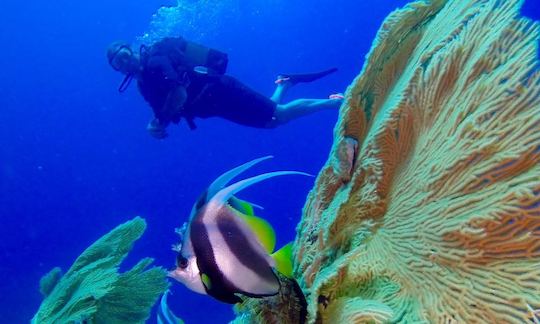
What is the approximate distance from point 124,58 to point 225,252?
7452mm

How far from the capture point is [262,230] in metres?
1.35

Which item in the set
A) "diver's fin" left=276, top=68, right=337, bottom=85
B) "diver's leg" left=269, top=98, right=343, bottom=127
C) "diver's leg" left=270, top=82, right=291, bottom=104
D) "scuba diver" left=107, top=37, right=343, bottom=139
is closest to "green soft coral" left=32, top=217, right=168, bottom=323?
"scuba diver" left=107, top=37, right=343, bottom=139

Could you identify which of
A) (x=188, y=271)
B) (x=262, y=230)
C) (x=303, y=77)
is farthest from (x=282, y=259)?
(x=303, y=77)

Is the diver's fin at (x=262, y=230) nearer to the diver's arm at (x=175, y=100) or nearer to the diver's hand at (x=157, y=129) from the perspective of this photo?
the diver's arm at (x=175, y=100)

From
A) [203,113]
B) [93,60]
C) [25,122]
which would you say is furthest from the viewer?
[93,60]

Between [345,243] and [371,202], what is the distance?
0.86 ft

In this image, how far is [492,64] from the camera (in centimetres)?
170

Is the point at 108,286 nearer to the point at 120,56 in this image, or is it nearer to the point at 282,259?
the point at 282,259

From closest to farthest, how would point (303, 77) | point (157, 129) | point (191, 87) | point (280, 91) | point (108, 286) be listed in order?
1. point (108, 286)
2. point (157, 129)
3. point (191, 87)
4. point (303, 77)
5. point (280, 91)

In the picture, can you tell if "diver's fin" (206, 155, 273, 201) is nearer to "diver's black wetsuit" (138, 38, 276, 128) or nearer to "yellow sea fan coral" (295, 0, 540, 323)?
"yellow sea fan coral" (295, 0, 540, 323)

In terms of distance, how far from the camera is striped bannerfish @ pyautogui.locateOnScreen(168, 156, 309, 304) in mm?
1322

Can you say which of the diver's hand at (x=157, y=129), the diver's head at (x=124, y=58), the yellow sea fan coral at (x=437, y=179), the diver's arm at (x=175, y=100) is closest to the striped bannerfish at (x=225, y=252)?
the yellow sea fan coral at (x=437, y=179)

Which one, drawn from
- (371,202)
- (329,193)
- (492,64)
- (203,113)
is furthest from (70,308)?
(203,113)

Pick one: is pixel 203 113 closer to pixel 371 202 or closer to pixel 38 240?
pixel 371 202
